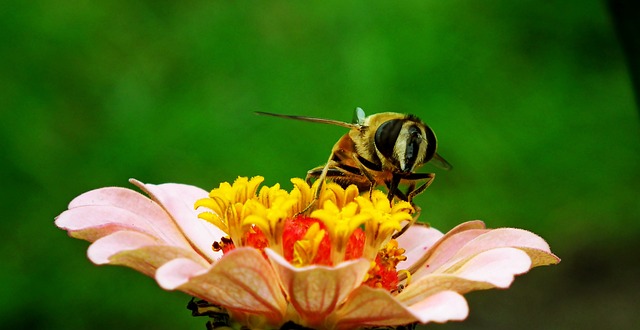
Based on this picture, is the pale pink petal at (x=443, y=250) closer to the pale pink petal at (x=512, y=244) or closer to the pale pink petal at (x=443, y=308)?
the pale pink petal at (x=512, y=244)

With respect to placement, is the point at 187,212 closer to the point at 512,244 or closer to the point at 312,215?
the point at 312,215

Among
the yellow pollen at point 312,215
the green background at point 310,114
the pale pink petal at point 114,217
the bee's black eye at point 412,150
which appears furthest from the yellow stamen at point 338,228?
the green background at point 310,114

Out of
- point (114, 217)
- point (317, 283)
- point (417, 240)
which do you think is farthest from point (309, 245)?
point (417, 240)

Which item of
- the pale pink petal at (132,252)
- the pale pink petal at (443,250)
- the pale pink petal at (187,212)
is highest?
the pale pink petal at (187,212)

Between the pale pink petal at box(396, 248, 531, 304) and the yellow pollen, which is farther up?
the yellow pollen

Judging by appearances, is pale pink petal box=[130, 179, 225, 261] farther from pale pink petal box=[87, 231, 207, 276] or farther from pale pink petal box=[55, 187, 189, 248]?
pale pink petal box=[87, 231, 207, 276]

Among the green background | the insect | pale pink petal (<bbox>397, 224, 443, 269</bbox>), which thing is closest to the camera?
the insect

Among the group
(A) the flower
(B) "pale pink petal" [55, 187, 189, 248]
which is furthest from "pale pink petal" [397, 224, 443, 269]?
(B) "pale pink petal" [55, 187, 189, 248]
